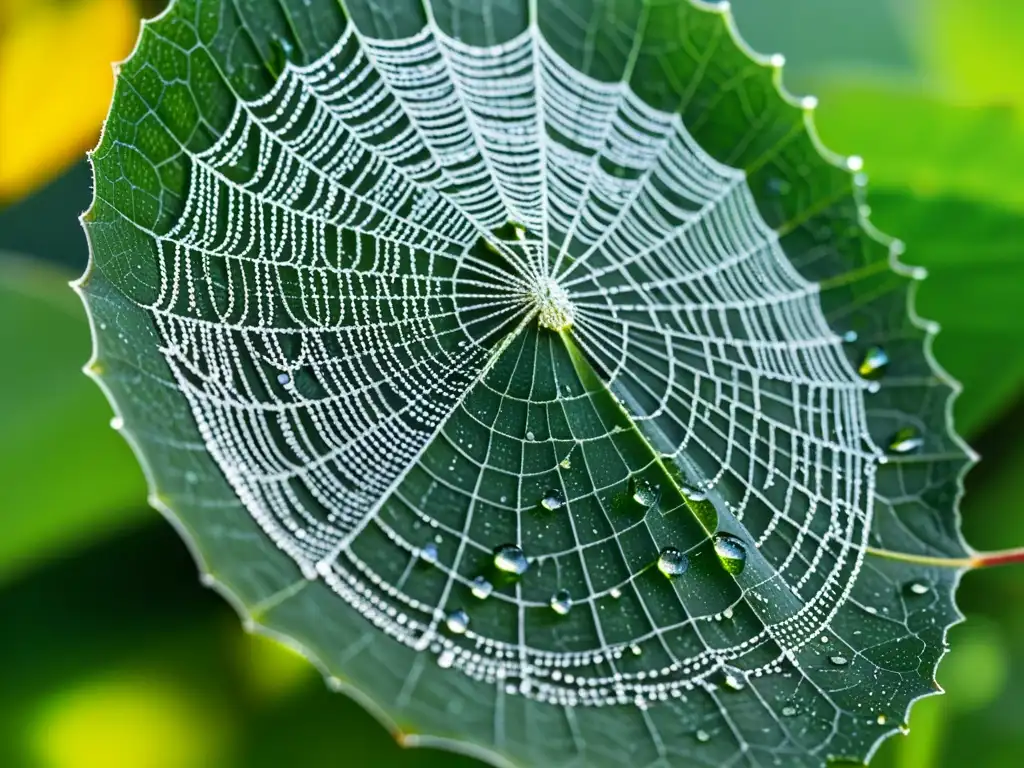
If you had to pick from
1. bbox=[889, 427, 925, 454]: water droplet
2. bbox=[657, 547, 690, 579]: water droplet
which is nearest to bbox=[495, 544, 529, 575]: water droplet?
bbox=[657, 547, 690, 579]: water droplet

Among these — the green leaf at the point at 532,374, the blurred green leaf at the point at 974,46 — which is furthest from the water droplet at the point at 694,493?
the blurred green leaf at the point at 974,46

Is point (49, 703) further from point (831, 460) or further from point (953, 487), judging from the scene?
point (953, 487)

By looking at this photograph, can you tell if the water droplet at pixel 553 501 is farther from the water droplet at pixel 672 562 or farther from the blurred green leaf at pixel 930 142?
the blurred green leaf at pixel 930 142

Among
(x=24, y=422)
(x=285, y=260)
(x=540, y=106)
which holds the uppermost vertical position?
(x=540, y=106)

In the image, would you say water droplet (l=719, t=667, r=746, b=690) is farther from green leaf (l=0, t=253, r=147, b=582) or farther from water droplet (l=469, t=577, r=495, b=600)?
green leaf (l=0, t=253, r=147, b=582)

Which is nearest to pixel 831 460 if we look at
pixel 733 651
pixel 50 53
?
pixel 733 651

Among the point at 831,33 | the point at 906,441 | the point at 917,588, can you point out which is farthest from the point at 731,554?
the point at 831,33

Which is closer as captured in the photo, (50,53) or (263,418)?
(263,418)
